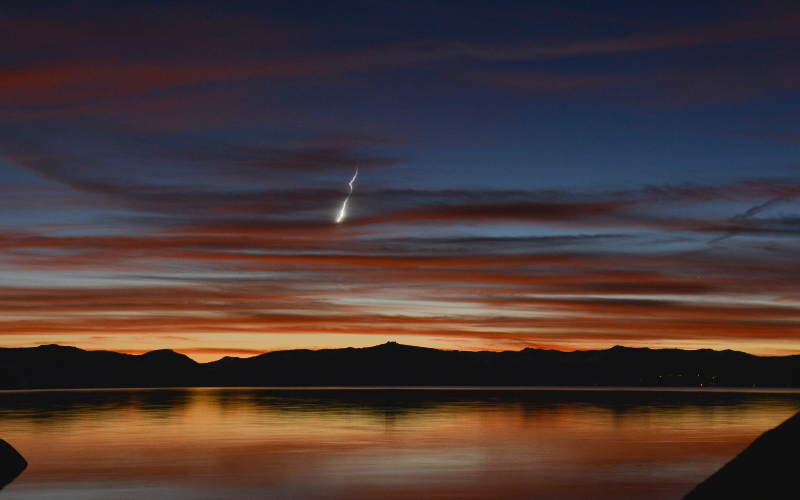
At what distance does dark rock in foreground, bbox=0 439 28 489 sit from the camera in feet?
126

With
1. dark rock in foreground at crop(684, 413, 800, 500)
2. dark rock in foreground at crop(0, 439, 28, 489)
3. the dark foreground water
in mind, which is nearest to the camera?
dark rock in foreground at crop(684, 413, 800, 500)

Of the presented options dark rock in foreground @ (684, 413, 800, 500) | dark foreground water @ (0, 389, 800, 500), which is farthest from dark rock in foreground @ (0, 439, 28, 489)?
dark rock in foreground @ (684, 413, 800, 500)

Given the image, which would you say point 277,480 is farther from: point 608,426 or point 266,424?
point 608,426

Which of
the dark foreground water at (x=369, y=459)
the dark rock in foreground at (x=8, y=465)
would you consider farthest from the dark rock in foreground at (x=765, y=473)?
the dark rock in foreground at (x=8, y=465)

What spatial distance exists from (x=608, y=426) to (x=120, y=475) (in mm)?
54092

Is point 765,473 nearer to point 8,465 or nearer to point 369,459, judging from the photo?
point 369,459

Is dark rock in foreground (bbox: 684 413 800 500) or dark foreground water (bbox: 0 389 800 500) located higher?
dark rock in foreground (bbox: 684 413 800 500)

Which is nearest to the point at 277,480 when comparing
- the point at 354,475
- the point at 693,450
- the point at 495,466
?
the point at 354,475

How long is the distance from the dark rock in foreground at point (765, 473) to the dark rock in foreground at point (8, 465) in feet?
97.5

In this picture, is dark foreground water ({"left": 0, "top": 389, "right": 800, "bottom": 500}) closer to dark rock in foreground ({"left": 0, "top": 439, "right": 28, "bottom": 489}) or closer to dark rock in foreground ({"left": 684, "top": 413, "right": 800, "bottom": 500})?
dark rock in foreground ({"left": 0, "top": 439, "right": 28, "bottom": 489})

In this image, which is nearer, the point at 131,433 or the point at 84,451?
the point at 84,451

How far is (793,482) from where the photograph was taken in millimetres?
22984

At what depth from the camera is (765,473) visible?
24438mm

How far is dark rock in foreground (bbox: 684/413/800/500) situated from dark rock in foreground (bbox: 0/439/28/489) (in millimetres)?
29713
